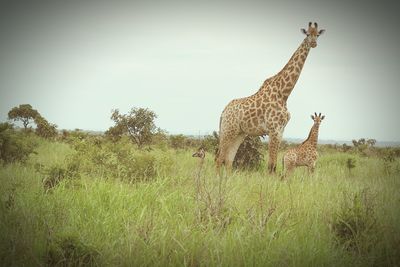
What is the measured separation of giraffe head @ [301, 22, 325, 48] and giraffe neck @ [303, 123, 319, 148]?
1.98m

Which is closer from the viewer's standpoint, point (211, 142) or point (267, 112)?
point (267, 112)

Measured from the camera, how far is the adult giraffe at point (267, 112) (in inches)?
319

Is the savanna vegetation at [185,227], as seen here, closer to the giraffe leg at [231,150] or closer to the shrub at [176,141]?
the giraffe leg at [231,150]

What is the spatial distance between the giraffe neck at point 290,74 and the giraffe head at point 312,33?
230mm

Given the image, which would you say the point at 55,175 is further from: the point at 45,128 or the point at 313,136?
the point at 45,128

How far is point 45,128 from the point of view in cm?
1750

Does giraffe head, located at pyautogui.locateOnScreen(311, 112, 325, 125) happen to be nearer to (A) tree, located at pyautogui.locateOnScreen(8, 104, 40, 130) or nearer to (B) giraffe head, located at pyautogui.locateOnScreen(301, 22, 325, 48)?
(B) giraffe head, located at pyautogui.locateOnScreen(301, 22, 325, 48)

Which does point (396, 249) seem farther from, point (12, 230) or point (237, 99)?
point (237, 99)

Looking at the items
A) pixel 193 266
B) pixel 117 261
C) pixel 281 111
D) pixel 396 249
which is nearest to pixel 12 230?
pixel 117 261

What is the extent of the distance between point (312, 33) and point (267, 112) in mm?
1974

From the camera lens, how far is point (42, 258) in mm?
3449

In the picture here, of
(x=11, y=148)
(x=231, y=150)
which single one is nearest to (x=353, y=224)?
(x=231, y=150)

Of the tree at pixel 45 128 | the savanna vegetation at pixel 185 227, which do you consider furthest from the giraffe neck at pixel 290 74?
the tree at pixel 45 128

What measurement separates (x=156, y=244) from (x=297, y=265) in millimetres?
1329
